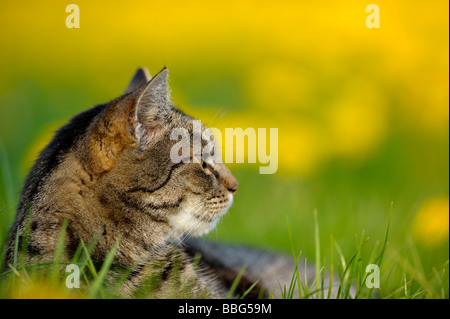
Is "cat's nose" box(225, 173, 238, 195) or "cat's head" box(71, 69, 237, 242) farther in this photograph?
"cat's nose" box(225, 173, 238, 195)

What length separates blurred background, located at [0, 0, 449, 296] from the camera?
303 centimetres

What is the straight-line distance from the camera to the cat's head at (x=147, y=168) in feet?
4.99

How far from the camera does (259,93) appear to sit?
4.01 metres

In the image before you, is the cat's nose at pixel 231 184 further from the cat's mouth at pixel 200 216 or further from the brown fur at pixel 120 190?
the brown fur at pixel 120 190

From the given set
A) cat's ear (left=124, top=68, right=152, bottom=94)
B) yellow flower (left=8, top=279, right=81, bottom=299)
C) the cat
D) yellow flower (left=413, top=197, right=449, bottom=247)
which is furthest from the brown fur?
yellow flower (left=413, top=197, right=449, bottom=247)

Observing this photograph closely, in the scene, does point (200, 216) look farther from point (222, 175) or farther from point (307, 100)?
point (307, 100)

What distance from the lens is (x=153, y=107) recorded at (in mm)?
1625

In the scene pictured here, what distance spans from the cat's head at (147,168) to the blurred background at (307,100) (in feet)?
3.94

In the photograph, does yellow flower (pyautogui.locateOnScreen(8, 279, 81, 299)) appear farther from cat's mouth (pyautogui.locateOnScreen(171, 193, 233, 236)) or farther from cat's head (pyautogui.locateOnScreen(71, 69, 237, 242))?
cat's mouth (pyautogui.locateOnScreen(171, 193, 233, 236))

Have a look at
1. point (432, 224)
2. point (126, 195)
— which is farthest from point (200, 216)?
point (432, 224)

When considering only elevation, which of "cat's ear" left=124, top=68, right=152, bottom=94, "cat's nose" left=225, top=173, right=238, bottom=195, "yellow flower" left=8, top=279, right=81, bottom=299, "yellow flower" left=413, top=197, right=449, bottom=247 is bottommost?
"yellow flower" left=413, top=197, right=449, bottom=247
